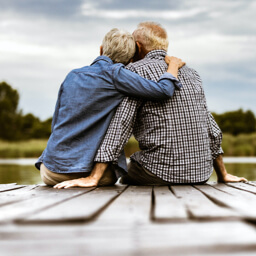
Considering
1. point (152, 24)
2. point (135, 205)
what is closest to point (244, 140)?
point (152, 24)

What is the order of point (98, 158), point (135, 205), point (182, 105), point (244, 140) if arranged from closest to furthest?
point (135, 205)
point (98, 158)
point (182, 105)
point (244, 140)

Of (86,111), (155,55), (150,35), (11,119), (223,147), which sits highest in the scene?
(11,119)

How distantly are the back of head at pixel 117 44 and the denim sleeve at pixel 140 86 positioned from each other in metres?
0.17

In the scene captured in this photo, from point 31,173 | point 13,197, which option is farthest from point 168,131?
point 31,173

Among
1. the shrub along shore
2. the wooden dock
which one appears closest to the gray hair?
the wooden dock

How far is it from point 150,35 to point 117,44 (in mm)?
214

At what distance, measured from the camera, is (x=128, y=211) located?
38.9 inches

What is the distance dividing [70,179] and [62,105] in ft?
1.21

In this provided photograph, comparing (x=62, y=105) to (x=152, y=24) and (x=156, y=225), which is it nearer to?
(x=152, y=24)

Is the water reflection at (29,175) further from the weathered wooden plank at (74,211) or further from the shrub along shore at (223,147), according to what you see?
the weathered wooden plank at (74,211)

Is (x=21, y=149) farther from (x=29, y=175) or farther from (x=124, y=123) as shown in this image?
(x=124, y=123)

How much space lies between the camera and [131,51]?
75.3 inches

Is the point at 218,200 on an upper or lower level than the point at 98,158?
lower

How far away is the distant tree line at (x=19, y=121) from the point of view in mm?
16516
